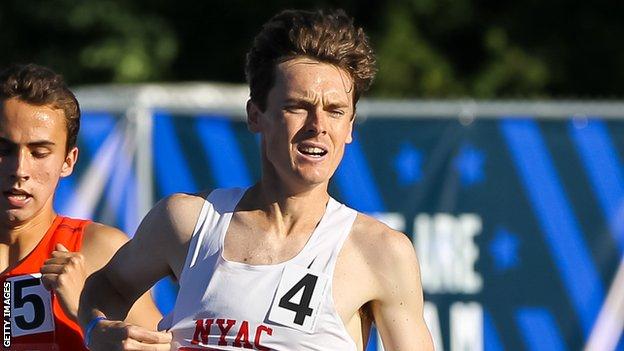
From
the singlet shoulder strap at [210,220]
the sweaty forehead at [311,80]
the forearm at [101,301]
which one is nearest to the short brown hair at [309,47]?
the sweaty forehead at [311,80]

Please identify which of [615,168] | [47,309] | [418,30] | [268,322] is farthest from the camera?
[418,30]

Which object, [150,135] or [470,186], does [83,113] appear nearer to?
[150,135]

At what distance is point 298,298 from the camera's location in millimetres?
3416

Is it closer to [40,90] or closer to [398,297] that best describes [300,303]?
[398,297]

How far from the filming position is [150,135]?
269 inches

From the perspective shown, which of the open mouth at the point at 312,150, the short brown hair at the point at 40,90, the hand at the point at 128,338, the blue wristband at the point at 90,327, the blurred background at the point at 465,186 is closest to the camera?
the hand at the point at 128,338

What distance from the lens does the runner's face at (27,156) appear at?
398cm

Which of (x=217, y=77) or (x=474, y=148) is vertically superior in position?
(x=217, y=77)

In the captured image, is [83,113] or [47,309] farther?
[83,113]

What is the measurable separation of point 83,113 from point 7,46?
21.9 feet

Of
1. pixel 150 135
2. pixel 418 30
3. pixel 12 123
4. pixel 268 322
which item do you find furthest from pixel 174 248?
pixel 418 30

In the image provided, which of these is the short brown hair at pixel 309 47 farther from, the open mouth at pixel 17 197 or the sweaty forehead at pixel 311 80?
the open mouth at pixel 17 197

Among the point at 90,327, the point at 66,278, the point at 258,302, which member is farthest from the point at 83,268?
the point at 258,302

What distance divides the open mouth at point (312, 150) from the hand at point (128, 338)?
1.86ft
